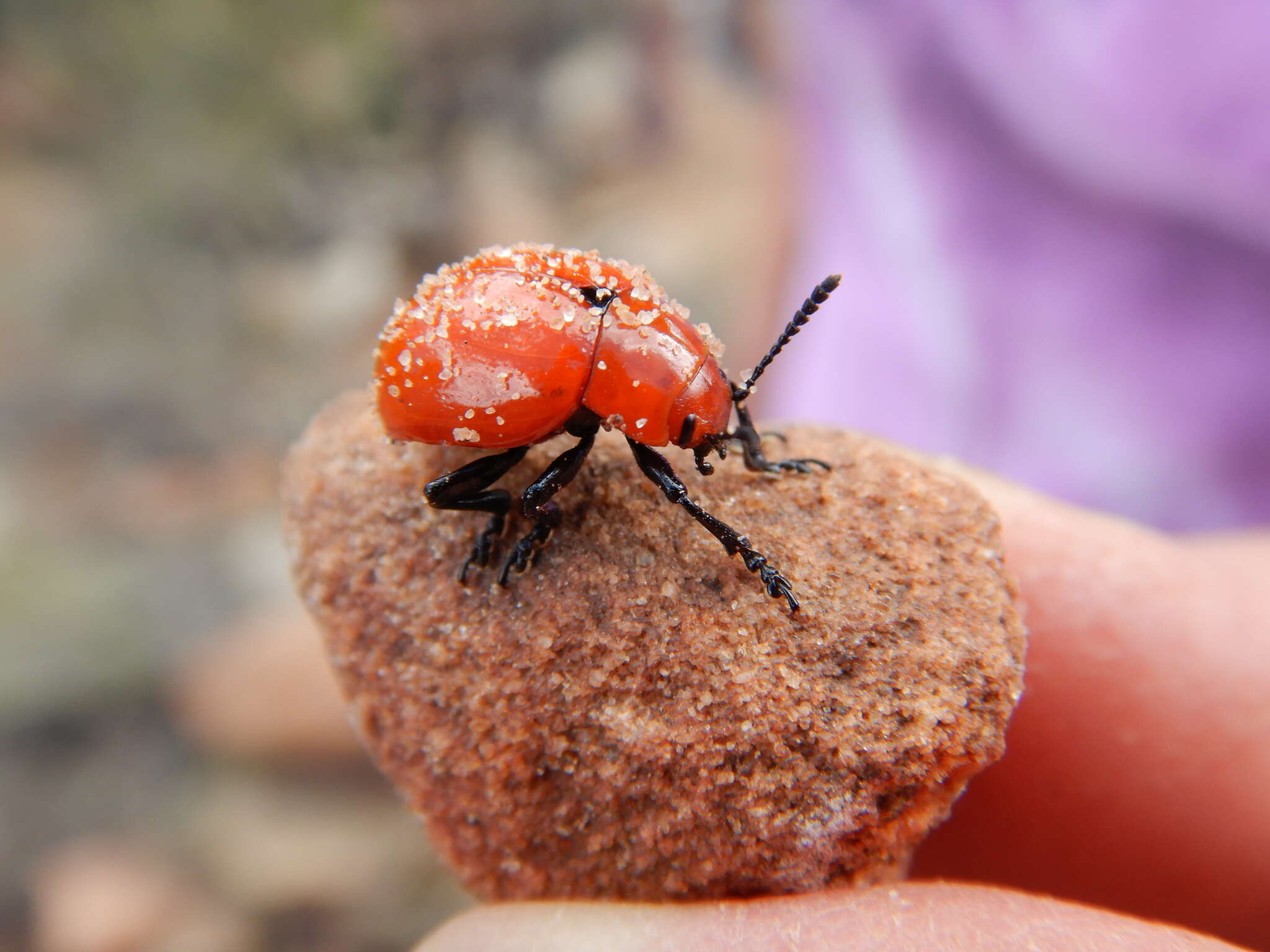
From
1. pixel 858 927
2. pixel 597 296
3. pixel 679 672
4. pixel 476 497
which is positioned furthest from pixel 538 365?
pixel 858 927

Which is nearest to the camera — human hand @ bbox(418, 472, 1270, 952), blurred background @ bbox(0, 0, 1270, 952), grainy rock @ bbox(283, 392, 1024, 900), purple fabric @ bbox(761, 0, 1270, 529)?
grainy rock @ bbox(283, 392, 1024, 900)

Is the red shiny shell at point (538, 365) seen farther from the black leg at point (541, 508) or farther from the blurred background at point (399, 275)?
the blurred background at point (399, 275)

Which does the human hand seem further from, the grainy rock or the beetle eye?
the beetle eye

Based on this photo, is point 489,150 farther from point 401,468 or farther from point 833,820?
point 833,820

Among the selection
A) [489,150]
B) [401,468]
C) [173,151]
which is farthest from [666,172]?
[401,468]

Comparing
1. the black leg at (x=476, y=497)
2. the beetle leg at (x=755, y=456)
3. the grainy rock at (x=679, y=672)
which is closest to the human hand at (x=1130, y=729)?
the grainy rock at (x=679, y=672)

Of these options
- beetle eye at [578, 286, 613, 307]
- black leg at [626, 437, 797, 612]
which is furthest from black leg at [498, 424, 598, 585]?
beetle eye at [578, 286, 613, 307]
